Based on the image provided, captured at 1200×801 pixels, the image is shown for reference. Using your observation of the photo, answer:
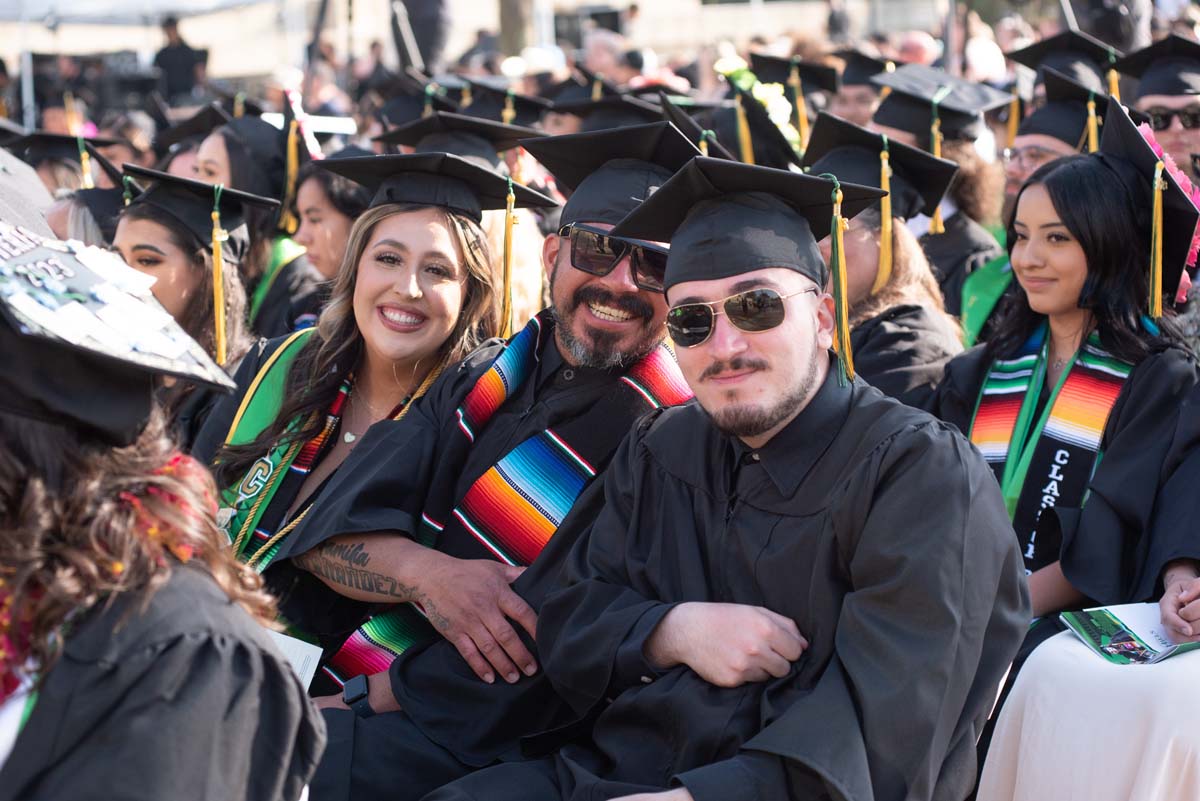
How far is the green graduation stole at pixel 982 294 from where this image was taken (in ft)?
18.5

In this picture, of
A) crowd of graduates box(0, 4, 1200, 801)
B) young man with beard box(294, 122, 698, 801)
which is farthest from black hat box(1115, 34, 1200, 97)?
young man with beard box(294, 122, 698, 801)

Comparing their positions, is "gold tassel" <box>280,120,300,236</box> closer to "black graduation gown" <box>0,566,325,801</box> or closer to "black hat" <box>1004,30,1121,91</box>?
"black hat" <box>1004,30,1121,91</box>

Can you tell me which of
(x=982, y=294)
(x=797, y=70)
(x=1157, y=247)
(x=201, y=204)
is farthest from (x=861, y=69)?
(x=1157, y=247)

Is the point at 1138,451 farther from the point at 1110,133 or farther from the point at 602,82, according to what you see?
the point at 602,82

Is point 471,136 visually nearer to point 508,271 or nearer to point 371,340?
point 508,271

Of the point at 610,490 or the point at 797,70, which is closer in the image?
the point at 610,490

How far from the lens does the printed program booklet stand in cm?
330

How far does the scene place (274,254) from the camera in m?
6.49

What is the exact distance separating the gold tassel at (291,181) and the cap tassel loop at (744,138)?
2.22m

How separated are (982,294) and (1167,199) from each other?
1.76 metres

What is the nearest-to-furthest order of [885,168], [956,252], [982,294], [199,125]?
[885,168] < [982,294] < [956,252] < [199,125]

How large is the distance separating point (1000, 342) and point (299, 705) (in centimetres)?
284

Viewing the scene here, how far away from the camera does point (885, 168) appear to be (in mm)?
4957

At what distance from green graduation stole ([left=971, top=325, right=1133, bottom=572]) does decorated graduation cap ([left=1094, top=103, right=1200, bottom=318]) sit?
0.27m
